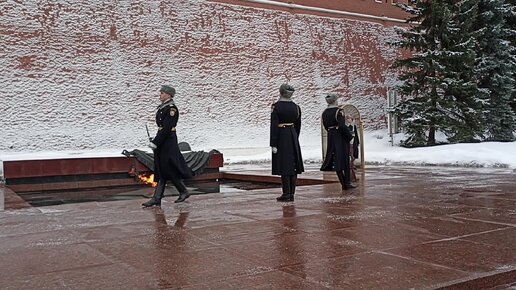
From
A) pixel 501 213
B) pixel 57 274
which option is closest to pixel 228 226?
pixel 57 274

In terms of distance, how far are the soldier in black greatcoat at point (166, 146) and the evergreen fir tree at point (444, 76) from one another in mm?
12523

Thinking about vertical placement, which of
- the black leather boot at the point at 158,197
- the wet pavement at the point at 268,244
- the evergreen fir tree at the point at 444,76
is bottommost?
the wet pavement at the point at 268,244

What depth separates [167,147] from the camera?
5.28 metres

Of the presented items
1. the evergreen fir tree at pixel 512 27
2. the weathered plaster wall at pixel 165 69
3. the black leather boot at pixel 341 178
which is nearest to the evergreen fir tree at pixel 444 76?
the evergreen fir tree at pixel 512 27

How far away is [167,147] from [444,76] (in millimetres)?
13284

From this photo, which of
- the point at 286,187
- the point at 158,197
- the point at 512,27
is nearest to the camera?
the point at 158,197

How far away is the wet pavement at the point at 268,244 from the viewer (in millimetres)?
2574

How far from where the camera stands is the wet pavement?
2.57 meters

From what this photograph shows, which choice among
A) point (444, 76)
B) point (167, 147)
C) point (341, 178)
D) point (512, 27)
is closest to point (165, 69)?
point (444, 76)

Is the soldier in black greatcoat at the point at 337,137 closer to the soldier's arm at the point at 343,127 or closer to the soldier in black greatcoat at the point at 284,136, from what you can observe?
the soldier's arm at the point at 343,127

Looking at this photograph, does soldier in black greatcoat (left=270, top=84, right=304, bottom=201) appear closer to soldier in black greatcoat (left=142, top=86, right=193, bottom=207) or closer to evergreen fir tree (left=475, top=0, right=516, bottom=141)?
soldier in black greatcoat (left=142, top=86, right=193, bottom=207)

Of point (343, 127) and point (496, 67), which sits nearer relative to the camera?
point (343, 127)

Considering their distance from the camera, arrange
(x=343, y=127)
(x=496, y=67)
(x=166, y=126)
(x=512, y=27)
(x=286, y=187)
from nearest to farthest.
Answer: (x=166, y=126) < (x=286, y=187) < (x=343, y=127) < (x=496, y=67) < (x=512, y=27)

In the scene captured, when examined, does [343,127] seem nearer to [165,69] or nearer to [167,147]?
[167,147]
